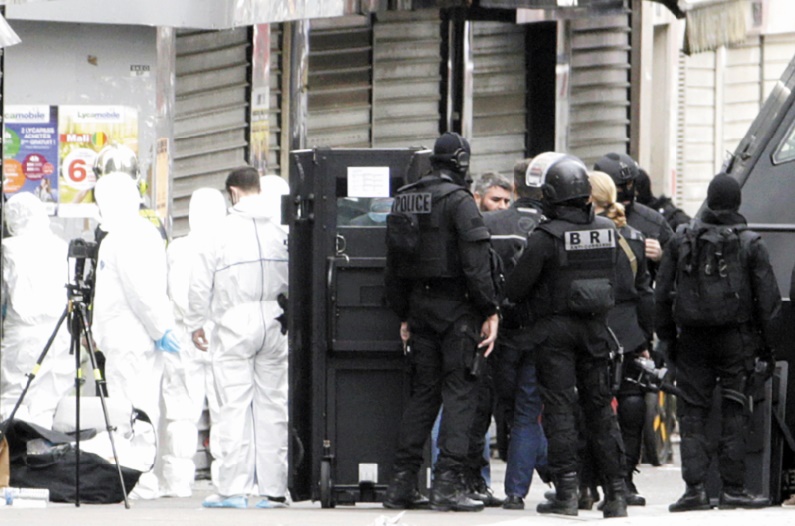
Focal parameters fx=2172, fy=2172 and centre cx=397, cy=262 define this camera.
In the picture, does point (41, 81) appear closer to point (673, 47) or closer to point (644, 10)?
point (644, 10)

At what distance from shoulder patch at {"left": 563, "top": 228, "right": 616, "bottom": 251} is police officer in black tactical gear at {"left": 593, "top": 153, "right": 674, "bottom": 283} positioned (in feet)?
5.46

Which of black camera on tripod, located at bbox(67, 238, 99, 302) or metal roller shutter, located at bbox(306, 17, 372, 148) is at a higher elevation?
metal roller shutter, located at bbox(306, 17, 372, 148)

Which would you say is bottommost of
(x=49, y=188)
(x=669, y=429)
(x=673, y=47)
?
(x=669, y=429)

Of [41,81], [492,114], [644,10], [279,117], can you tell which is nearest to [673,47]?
[644,10]

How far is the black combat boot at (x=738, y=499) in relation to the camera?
37.7ft

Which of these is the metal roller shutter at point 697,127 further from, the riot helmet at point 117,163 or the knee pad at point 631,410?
the knee pad at point 631,410

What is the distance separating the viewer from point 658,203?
16.4m

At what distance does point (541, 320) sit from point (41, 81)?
5.32 meters

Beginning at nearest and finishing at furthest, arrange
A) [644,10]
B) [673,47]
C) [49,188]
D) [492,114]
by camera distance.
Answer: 1. [49,188]
2. [492,114]
3. [644,10]
4. [673,47]

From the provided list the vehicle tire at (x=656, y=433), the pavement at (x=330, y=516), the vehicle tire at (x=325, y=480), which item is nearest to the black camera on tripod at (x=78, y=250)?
the pavement at (x=330, y=516)

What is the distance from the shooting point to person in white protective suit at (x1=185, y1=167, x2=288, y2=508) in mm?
11555

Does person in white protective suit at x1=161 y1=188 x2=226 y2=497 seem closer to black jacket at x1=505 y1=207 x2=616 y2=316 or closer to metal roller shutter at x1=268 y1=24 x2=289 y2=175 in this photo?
black jacket at x1=505 y1=207 x2=616 y2=316

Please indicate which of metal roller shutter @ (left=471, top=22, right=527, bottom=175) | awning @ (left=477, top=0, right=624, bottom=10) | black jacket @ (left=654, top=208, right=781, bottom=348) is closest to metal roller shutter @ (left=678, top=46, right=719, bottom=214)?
metal roller shutter @ (left=471, top=22, right=527, bottom=175)

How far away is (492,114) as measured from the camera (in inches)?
758
